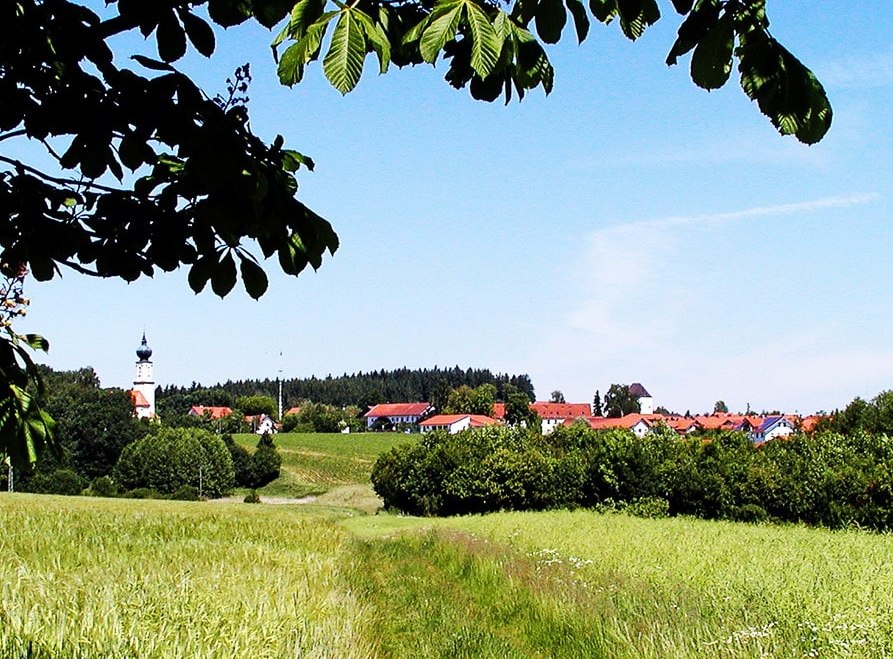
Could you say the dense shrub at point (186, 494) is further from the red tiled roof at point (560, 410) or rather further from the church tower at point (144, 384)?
the red tiled roof at point (560, 410)

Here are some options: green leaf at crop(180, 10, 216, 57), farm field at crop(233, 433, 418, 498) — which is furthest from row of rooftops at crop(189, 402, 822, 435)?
green leaf at crop(180, 10, 216, 57)

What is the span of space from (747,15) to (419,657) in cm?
778

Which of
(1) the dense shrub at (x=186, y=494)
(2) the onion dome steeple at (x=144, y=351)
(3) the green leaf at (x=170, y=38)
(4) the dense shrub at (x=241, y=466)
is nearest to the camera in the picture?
(3) the green leaf at (x=170, y=38)

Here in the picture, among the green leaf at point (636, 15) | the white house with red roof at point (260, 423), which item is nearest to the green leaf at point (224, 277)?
the green leaf at point (636, 15)

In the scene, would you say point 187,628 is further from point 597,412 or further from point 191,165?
point 597,412

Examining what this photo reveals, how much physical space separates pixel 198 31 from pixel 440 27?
3.98 ft

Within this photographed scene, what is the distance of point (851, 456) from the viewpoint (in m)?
27.3

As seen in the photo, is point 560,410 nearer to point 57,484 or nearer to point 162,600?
point 57,484

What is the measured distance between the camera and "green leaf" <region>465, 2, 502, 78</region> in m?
1.89

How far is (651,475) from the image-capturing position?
33781 mm

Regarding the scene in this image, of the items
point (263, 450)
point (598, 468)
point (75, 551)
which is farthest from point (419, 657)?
point (263, 450)

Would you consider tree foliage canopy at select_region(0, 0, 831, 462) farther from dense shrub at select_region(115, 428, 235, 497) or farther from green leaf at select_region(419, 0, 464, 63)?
dense shrub at select_region(115, 428, 235, 497)

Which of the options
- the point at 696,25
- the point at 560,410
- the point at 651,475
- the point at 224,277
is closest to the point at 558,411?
the point at 560,410

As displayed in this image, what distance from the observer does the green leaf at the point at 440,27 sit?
1.84 m
